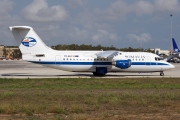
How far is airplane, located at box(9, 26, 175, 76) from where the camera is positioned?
42.6 m

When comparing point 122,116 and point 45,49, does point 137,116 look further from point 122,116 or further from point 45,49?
point 45,49

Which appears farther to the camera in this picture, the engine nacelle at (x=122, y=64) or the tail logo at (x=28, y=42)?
the engine nacelle at (x=122, y=64)

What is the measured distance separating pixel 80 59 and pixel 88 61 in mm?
918

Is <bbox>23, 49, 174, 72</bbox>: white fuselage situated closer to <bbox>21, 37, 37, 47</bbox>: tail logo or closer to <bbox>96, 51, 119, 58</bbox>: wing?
<bbox>96, 51, 119, 58</bbox>: wing

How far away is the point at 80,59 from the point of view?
43.4 m

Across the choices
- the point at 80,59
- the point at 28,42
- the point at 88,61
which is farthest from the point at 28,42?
the point at 88,61

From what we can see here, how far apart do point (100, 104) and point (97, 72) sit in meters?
26.2

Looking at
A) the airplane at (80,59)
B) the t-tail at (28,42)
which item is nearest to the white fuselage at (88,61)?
the airplane at (80,59)

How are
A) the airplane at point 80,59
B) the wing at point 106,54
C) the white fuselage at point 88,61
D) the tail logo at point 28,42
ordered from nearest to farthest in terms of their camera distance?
the white fuselage at point 88,61
the airplane at point 80,59
the tail logo at point 28,42
the wing at point 106,54

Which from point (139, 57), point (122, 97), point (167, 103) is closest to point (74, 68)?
point (139, 57)

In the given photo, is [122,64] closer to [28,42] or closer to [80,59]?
[80,59]

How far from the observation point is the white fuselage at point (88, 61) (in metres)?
42.5

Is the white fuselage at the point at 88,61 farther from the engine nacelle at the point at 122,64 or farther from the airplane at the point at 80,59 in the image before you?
the engine nacelle at the point at 122,64

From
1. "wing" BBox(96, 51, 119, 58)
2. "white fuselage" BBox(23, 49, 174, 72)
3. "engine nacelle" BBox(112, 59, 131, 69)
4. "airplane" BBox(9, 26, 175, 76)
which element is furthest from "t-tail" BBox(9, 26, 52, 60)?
"engine nacelle" BBox(112, 59, 131, 69)
